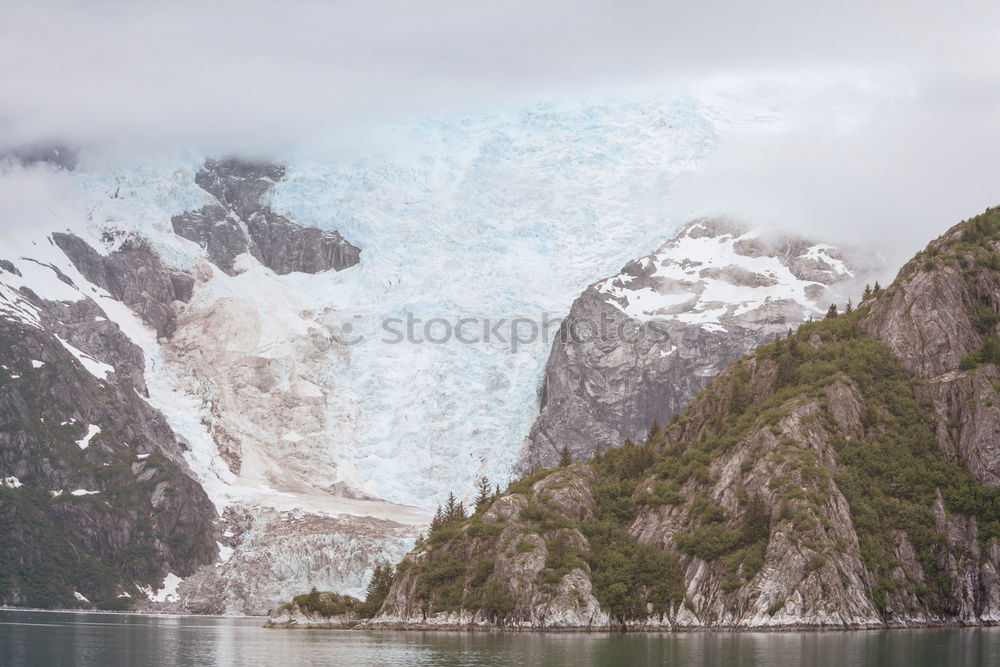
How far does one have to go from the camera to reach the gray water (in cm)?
10688

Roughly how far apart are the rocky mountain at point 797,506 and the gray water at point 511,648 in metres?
7.35

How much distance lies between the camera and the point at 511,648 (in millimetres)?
125562

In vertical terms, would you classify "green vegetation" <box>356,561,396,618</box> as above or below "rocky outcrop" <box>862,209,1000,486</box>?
below

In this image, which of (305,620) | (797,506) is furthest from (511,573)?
(305,620)

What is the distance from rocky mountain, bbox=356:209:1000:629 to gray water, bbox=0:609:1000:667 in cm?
735

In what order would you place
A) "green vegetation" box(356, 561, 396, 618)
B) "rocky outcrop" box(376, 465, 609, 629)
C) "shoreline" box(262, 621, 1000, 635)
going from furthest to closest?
"green vegetation" box(356, 561, 396, 618) → "rocky outcrop" box(376, 465, 609, 629) → "shoreline" box(262, 621, 1000, 635)

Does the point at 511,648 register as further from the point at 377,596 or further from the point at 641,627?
the point at 377,596

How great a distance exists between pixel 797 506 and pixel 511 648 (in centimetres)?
3995

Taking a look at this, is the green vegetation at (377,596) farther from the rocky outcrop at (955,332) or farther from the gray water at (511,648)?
the rocky outcrop at (955,332)

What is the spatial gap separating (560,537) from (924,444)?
44879 mm

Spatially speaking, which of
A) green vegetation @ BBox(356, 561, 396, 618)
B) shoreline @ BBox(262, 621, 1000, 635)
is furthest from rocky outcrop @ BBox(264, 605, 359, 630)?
shoreline @ BBox(262, 621, 1000, 635)

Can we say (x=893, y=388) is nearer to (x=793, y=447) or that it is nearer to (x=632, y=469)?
(x=793, y=447)

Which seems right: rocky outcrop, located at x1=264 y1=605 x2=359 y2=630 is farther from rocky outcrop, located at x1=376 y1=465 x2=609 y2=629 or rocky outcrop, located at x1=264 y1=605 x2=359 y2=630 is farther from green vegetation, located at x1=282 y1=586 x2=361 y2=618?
rocky outcrop, located at x1=376 y1=465 x2=609 y2=629

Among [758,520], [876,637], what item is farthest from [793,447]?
[876,637]
